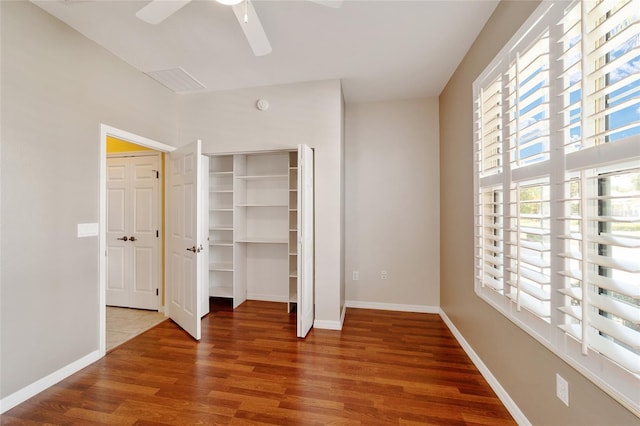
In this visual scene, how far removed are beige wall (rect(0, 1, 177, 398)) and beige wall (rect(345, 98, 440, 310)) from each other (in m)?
2.82

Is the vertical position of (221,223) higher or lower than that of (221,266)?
higher

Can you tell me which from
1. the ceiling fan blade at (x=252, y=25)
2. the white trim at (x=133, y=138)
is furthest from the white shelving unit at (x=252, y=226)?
the ceiling fan blade at (x=252, y=25)

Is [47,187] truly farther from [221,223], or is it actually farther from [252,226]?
[252,226]

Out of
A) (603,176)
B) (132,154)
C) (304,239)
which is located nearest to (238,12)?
(304,239)

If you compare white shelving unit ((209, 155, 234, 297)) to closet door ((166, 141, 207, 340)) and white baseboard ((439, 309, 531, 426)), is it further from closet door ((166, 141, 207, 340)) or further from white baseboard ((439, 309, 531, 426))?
white baseboard ((439, 309, 531, 426))

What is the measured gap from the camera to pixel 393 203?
11.9ft

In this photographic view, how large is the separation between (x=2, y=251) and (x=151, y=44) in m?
2.02

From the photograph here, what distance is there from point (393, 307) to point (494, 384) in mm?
1710

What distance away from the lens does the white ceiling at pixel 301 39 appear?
6.55 ft

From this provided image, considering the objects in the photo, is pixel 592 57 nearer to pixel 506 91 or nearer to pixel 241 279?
pixel 506 91

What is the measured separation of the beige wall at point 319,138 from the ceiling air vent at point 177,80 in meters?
0.50

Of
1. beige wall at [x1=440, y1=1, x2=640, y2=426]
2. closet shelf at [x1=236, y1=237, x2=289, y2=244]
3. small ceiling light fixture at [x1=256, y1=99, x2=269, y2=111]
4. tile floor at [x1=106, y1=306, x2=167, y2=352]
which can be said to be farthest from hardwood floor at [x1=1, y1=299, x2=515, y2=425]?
small ceiling light fixture at [x1=256, y1=99, x2=269, y2=111]

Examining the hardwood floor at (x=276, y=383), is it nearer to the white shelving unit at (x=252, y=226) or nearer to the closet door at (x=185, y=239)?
the closet door at (x=185, y=239)

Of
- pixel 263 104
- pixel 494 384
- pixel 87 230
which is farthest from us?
pixel 263 104
